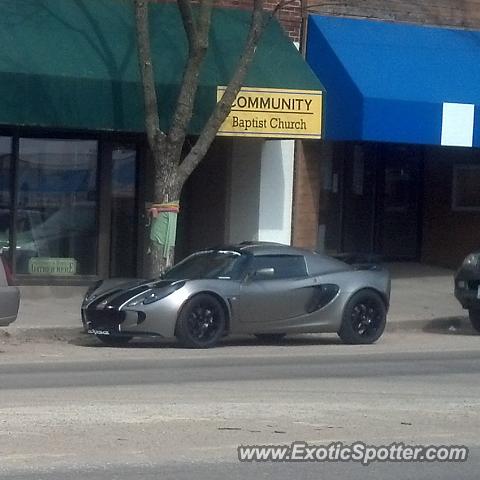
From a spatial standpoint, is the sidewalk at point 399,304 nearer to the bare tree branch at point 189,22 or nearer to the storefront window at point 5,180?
the storefront window at point 5,180

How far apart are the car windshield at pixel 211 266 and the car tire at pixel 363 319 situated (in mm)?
1600

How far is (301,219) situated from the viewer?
850 inches

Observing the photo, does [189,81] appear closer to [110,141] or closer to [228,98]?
[228,98]

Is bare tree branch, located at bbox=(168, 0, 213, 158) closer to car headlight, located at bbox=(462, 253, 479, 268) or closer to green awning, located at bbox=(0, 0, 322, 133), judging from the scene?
green awning, located at bbox=(0, 0, 322, 133)

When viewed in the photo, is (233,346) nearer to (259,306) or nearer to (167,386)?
(259,306)

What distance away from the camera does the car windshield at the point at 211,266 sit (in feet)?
51.3

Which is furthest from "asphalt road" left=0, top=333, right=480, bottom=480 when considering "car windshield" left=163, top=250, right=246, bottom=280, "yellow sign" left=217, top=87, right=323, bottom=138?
"yellow sign" left=217, top=87, right=323, bottom=138

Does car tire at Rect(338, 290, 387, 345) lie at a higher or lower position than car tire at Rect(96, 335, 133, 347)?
higher

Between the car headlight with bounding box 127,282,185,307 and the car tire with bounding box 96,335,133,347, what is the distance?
532 millimetres

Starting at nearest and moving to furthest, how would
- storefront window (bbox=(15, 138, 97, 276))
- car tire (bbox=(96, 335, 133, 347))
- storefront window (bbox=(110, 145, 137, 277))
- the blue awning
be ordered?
car tire (bbox=(96, 335, 133, 347))
the blue awning
storefront window (bbox=(15, 138, 97, 276))
storefront window (bbox=(110, 145, 137, 277))

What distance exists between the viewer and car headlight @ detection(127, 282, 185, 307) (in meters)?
15.0

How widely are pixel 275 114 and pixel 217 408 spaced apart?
9.49 m

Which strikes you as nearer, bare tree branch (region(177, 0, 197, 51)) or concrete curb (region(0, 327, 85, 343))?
concrete curb (region(0, 327, 85, 343))

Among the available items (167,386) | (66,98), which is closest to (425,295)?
(66,98)
